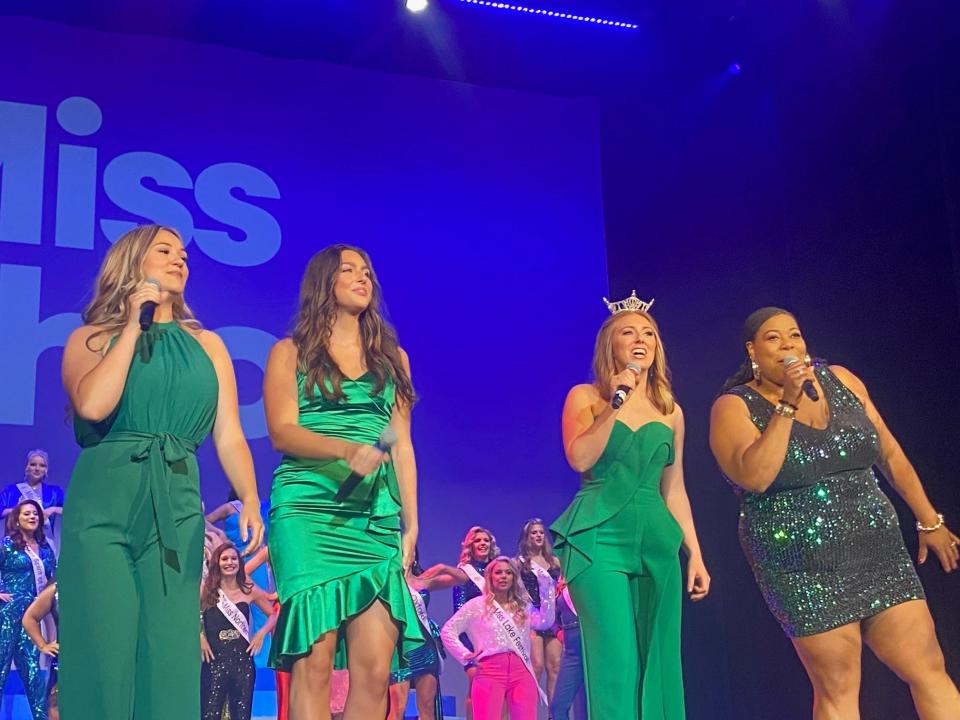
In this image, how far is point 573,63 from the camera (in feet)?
26.0

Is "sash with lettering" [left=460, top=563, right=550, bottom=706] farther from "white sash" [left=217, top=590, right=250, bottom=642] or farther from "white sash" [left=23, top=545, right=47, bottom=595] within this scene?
"white sash" [left=23, top=545, right=47, bottom=595]

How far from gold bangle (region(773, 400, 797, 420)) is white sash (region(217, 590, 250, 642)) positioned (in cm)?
409

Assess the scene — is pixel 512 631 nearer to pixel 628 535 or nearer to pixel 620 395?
pixel 628 535

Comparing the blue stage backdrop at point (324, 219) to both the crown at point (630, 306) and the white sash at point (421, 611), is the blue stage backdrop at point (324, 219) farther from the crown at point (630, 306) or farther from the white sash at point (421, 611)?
the crown at point (630, 306)

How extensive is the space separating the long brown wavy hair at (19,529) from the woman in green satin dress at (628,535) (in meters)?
3.78

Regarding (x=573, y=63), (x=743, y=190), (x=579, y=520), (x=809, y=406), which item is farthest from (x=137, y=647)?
(x=573, y=63)

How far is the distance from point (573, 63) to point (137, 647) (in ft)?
19.3

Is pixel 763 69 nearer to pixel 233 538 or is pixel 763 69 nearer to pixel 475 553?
pixel 475 553

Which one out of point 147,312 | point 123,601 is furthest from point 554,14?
point 123,601

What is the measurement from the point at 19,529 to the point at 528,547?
3.07m

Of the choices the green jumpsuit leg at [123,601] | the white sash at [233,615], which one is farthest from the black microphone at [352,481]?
the white sash at [233,615]

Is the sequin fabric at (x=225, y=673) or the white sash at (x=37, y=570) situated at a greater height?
the white sash at (x=37, y=570)

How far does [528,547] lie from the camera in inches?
297

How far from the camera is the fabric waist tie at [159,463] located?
9.83ft
